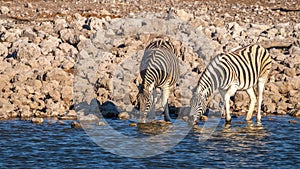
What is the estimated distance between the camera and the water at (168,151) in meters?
12.4

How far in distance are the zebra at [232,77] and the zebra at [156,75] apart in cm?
77

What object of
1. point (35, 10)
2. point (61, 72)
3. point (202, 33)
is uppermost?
point (35, 10)

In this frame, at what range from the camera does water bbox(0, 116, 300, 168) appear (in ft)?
40.7

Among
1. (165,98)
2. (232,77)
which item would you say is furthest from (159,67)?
(232,77)

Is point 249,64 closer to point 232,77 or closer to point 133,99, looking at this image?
point 232,77

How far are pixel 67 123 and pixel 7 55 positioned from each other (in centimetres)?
551

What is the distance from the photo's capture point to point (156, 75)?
15.7m

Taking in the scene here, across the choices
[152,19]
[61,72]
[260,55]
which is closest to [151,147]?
[260,55]

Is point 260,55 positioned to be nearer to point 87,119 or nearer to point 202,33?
point 87,119

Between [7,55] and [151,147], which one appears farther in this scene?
[7,55]

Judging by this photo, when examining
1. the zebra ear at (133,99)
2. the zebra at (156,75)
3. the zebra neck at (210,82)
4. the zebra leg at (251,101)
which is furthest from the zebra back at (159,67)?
the zebra leg at (251,101)

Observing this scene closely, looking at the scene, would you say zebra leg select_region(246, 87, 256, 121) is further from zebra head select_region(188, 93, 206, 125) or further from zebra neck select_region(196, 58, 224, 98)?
zebra head select_region(188, 93, 206, 125)

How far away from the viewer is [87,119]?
640 inches

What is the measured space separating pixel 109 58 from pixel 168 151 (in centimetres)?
728
